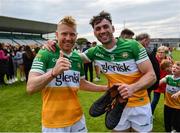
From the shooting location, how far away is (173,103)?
6.58 m

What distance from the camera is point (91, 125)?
25.0 feet

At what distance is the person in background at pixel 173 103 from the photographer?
6504 mm

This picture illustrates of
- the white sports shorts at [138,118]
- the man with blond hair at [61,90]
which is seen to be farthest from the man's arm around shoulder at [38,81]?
the white sports shorts at [138,118]

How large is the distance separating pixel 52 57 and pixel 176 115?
379cm

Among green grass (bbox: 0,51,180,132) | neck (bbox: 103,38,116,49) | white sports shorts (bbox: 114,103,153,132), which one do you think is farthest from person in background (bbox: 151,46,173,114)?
neck (bbox: 103,38,116,49)

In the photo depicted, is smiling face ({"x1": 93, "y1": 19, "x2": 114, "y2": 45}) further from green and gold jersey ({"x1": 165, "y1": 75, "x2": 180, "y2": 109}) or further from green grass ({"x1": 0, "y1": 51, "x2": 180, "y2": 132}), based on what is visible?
green grass ({"x1": 0, "y1": 51, "x2": 180, "y2": 132})

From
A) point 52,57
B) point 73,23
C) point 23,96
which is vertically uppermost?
point 73,23

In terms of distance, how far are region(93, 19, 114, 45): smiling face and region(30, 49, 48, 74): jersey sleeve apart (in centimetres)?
69

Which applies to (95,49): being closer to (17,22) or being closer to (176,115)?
(176,115)

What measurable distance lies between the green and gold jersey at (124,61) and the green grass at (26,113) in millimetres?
3377

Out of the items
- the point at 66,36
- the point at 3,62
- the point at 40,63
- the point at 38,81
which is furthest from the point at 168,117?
the point at 3,62

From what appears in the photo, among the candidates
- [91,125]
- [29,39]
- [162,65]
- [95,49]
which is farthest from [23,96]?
[29,39]

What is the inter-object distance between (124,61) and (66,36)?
772mm

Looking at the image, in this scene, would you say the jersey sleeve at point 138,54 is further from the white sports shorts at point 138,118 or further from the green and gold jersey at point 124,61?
the white sports shorts at point 138,118
